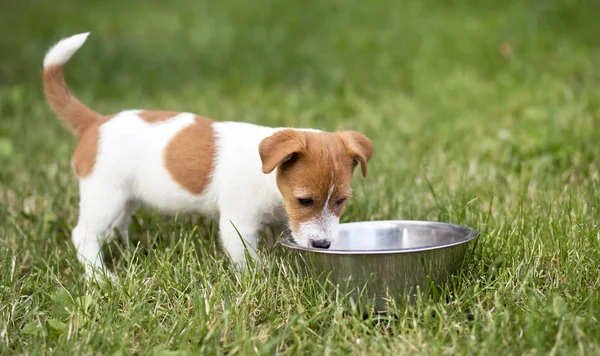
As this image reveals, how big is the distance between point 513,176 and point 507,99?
2.25 meters

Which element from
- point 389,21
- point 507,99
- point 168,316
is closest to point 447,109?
point 507,99

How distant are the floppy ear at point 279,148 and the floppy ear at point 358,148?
0.81 feet

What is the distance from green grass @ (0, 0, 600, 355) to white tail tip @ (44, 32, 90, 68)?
0.90 metres

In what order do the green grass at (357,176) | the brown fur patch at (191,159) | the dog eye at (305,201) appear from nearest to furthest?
the green grass at (357,176)
the dog eye at (305,201)
the brown fur patch at (191,159)

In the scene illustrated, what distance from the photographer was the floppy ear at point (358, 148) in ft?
12.1

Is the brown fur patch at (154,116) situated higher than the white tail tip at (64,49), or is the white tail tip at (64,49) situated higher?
the white tail tip at (64,49)

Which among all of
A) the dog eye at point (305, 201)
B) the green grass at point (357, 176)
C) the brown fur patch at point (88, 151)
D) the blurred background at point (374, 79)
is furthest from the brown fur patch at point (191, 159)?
the blurred background at point (374, 79)

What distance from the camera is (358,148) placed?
3.73 meters

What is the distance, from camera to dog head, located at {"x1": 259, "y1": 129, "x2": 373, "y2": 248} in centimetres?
355

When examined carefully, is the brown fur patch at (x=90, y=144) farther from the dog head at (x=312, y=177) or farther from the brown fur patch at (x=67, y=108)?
the dog head at (x=312, y=177)

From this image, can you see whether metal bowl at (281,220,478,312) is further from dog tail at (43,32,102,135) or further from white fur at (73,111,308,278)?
dog tail at (43,32,102,135)

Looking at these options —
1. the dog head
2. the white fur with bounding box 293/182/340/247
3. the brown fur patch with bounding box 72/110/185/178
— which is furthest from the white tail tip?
the white fur with bounding box 293/182/340/247

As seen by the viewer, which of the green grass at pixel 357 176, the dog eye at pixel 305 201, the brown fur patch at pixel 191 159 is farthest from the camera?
the brown fur patch at pixel 191 159

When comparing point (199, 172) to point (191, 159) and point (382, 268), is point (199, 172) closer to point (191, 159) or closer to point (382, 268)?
point (191, 159)
